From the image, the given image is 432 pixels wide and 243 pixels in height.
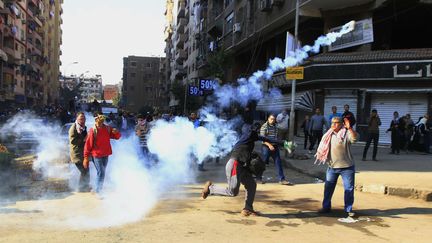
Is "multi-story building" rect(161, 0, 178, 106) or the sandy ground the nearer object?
the sandy ground

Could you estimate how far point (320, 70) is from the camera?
858 inches

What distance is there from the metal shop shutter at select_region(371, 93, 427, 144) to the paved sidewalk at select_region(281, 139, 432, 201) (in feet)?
12.3

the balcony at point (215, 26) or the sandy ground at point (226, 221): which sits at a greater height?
the balcony at point (215, 26)

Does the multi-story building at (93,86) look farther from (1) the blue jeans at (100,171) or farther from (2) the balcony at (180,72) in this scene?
(1) the blue jeans at (100,171)

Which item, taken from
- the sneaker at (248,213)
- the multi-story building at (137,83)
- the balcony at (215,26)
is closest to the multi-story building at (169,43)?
the multi-story building at (137,83)

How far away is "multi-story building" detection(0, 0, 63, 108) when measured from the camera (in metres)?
49.3

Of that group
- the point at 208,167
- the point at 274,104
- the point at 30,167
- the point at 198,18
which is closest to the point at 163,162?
the point at 208,167

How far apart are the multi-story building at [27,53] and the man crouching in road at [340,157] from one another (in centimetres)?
4356

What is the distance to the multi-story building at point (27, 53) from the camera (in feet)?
162

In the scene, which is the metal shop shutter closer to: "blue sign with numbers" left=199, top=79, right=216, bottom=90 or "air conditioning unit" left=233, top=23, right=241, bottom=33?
"blue sign with numbers" left=199, top=79, right=216, bottom=90

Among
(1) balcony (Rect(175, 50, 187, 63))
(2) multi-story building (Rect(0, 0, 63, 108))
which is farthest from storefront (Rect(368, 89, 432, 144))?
(1) balcony (Rect(175, 50, 187, 63))

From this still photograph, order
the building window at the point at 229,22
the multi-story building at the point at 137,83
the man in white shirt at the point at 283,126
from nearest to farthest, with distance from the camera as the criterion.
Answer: the man in white shirt at the point at 283,126 < the building window at the point at 229,22 < the multi-story building at the point at 137,83

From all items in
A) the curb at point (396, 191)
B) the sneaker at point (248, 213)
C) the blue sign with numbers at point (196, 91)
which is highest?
the blue sign with numbers at point (196, 91)

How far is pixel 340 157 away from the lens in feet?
25.1
